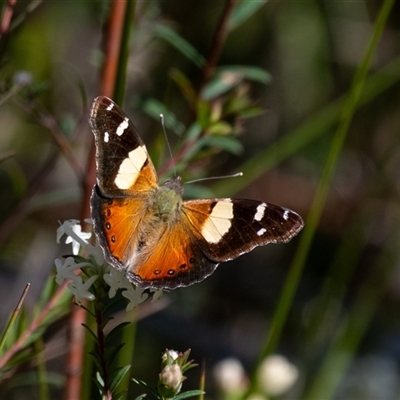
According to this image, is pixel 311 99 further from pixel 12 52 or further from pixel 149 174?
pixel 149 174

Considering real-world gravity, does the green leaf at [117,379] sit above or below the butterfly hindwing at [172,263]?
below

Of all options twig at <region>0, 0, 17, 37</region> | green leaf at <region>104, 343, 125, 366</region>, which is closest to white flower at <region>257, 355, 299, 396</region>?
green leaf at <region>104, 343, 125, 366</region>

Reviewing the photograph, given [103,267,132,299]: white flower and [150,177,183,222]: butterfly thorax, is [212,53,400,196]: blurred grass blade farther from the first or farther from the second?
[103,267,132,299]: white flower

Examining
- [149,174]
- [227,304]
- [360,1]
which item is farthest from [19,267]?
[149,174]

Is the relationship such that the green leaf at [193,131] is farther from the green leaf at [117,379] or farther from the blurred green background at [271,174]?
the blurred green background at [271,174]

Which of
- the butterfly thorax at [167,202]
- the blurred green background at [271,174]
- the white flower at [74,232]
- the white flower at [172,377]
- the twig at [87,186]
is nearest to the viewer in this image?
the white flower at [172,377]

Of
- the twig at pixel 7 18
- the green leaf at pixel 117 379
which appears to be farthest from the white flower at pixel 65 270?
the twig at pixel 7 18

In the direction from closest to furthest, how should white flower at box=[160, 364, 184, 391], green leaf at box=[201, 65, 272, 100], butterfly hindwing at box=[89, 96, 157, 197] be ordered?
white flower at box=[160, 364, 184, 391]
butterfly hindwing at box=[89, 96, 157, 197]
green leaf at box=[201, 65, 272, 100]

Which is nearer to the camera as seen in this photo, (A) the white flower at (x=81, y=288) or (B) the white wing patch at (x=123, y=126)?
(A) the white flower at (x=81, y=288)
